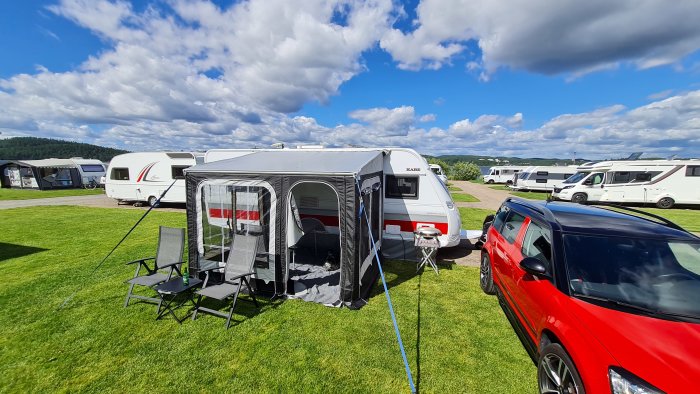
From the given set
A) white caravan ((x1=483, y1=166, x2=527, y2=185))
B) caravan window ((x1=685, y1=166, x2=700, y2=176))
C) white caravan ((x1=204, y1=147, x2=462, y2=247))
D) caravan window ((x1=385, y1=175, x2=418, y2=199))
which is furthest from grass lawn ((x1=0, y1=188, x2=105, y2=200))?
white caravan ((x1=483, y1=166, x2=527, y2=185))

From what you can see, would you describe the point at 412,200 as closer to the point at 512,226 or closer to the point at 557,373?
the point at 512,226

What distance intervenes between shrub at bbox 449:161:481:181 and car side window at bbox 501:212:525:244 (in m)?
41.3

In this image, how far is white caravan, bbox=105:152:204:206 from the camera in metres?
14.5

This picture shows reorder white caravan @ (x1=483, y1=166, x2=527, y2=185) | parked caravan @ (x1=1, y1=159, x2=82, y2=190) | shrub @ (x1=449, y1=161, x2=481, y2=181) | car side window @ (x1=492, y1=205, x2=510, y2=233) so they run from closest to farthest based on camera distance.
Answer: car side window @ (x1=492, y1=205, x2=510, y2=233)
parked caravan @ (x1=1, y1=159, x2=82, y2=190)
white caravan @ (x1=483, y1=166, x2=527, y2=185)
shrub @ (x1=449, y1=161, x2=481, y2=181)

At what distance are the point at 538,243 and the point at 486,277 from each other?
197 centimetres

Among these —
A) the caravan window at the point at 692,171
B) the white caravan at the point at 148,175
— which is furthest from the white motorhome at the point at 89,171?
the caravan window at the point at 692,171

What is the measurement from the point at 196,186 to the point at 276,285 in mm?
2193

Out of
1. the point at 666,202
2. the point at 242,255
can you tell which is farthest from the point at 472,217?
the point at 666,202

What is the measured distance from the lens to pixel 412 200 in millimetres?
6656

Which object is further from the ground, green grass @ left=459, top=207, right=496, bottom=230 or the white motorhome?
the white motorhome

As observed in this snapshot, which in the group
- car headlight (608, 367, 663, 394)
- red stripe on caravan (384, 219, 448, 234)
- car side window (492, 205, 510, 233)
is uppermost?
car side window (492, 205, 510, 233)

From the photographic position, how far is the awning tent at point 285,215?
466cm

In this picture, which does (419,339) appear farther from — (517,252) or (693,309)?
(693,309)

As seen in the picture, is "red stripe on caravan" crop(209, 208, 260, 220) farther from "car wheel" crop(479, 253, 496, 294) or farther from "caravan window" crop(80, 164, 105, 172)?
"caravan window" crop(80, 164, 105, 172)
